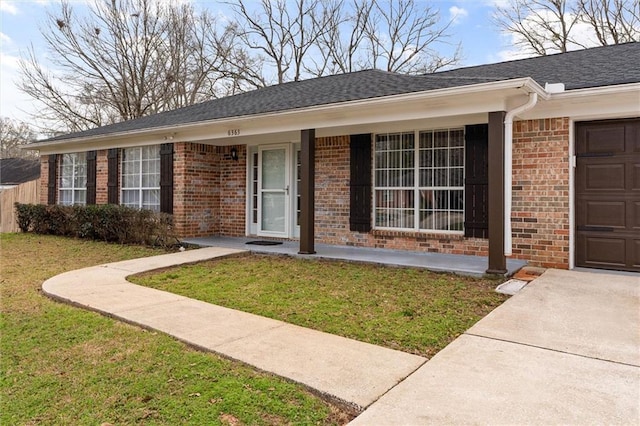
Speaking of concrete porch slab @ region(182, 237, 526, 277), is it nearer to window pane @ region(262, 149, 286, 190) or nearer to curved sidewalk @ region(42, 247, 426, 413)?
window pane @ region(262, 149, 286, 190)

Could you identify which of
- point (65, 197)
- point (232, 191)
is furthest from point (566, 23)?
point (65, 197)

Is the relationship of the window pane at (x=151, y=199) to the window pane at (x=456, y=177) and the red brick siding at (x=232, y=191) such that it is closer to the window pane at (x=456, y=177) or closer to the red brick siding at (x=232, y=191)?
the red brick siding at (x=232, y=191)

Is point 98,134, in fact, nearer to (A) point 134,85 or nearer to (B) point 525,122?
(B) point 525,122

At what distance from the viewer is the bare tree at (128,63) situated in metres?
20.0

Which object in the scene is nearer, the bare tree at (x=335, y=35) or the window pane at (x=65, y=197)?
the window pane at (x=65, y=197)

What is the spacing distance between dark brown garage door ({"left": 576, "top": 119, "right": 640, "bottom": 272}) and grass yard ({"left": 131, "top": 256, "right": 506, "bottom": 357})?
1.96 meters

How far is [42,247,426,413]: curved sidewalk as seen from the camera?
2.65 meters

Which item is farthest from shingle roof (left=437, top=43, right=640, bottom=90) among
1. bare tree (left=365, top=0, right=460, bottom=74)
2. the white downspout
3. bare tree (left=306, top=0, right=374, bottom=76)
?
bare tree (left=306, top=0, right=374, bottom=76)

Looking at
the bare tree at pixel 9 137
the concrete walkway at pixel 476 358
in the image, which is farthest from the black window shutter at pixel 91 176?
the bare tree at pixel 9 137

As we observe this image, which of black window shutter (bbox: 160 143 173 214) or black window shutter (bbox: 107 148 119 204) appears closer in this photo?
black window shutter (bbox: 160 143 173 214)

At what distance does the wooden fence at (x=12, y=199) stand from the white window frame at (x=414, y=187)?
11707 millimetres

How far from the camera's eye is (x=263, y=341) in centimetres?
341

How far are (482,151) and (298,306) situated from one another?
4214 millimetres

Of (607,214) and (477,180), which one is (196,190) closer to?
(477,180)
